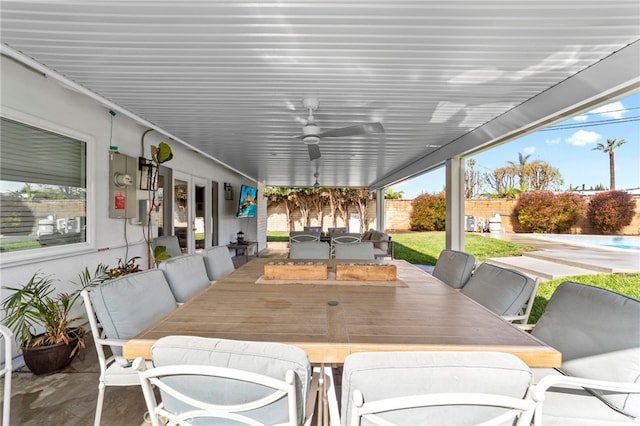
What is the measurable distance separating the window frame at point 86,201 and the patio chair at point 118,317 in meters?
1.53

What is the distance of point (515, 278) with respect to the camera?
2.07 m

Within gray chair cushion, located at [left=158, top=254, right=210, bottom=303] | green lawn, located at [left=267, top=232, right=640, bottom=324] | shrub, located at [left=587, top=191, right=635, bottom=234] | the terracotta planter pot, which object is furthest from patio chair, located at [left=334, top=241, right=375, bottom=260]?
shrub, located at [left=587, top=191, right=635, bottom=234]

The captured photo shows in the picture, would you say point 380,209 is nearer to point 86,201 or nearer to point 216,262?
point 216,262

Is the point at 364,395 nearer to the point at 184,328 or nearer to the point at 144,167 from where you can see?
the point at 184,328

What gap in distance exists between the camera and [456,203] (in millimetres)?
4805

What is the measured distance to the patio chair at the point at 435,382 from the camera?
2.70 feet

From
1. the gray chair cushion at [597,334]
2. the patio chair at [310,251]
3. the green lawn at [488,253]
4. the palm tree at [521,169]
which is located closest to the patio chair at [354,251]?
the patio chair at [310,251]

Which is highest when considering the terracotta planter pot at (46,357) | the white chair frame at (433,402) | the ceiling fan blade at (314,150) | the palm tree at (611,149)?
the palm tree at (611,149)

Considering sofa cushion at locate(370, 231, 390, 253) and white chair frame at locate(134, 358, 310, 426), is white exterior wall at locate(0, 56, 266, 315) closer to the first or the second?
white chair frame at locate(134, 358, 310, 426)

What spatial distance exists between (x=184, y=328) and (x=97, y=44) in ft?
6.45

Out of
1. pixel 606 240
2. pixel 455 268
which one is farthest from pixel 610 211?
pixel 455 268

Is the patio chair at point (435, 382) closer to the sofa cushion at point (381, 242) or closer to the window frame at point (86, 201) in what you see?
the window frame at point (86, 201)

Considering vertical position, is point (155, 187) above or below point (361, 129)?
below

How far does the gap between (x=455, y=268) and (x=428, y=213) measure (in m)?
11.6
